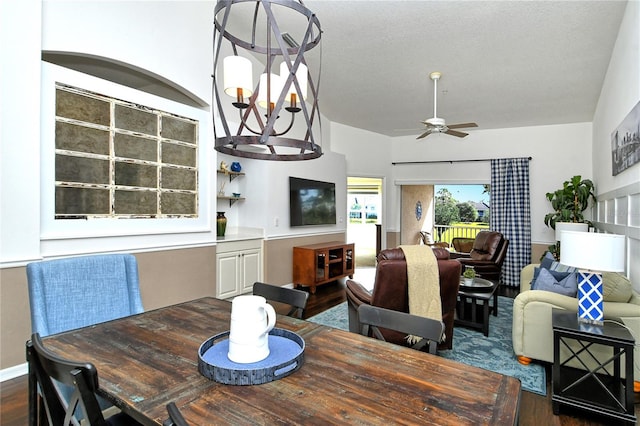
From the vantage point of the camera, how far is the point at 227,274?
4590 mm

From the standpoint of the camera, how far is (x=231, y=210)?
217 inches

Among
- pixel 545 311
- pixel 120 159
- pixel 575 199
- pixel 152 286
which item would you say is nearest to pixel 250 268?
pixel 152 286

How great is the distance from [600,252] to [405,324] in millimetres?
1458

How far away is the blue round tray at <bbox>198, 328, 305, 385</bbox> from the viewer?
1191mm

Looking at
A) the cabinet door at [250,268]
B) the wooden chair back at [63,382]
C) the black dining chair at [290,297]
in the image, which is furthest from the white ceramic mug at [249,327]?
the cabinet door at [250,268]

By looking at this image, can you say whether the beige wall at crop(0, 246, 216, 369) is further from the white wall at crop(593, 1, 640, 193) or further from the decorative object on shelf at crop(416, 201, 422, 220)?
the decorative object on shelf at crop(416, 201, 422, 220)

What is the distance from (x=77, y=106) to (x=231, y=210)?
2749 mm

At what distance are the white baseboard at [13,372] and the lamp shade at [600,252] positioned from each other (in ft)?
13.1

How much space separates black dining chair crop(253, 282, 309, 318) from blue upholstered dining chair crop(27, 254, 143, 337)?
791mm

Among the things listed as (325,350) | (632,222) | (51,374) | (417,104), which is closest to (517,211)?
(417,104)

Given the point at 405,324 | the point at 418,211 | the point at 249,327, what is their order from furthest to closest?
the point at 418,211 < the point at 405,324 < the point at 249,327

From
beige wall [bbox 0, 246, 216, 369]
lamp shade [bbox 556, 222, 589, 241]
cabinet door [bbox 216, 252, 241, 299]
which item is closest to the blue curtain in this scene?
lamp shade [bbox 556, 222, 589, 241]

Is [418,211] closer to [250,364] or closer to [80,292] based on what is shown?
[80,292]

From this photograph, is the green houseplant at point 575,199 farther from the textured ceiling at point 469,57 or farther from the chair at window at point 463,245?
the chair at window at point 463,245
